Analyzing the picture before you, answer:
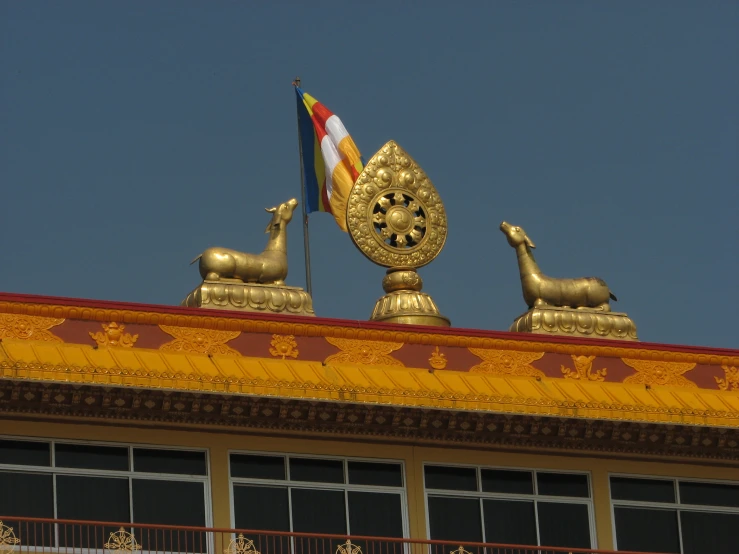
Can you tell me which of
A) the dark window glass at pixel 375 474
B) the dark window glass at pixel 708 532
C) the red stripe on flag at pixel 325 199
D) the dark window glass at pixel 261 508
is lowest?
the dark window glass at pixel 708 532

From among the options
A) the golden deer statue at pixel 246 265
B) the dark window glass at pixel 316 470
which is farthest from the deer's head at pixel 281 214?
the dark window glass at pixel 316 470

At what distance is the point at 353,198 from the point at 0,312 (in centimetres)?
646

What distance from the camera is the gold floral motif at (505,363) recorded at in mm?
34125

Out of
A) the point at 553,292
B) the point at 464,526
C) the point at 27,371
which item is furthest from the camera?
the point at 553,292

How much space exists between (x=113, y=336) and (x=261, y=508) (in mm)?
2912

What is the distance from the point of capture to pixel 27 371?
101 feet

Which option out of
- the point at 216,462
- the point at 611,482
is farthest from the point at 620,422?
the point at 216,462

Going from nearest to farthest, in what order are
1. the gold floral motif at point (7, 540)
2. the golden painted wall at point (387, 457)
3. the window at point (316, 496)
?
the gold floral motif at point (7, 540) → the golden painted wall at point (387, 457) → the window at point (316, 496)

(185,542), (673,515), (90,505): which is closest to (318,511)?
(185,542)

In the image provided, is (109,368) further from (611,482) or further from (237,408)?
(611,482)

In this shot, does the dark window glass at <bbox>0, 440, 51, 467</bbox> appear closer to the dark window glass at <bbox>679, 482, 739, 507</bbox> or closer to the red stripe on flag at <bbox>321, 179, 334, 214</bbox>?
the red stripe on flag at <bbox>321, 179, 334, 214</bbox>

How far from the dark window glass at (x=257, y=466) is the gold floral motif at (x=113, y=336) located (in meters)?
1.99

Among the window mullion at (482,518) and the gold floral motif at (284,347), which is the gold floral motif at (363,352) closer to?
the gold floral motif at (284,347)

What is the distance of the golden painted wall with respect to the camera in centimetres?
3147
